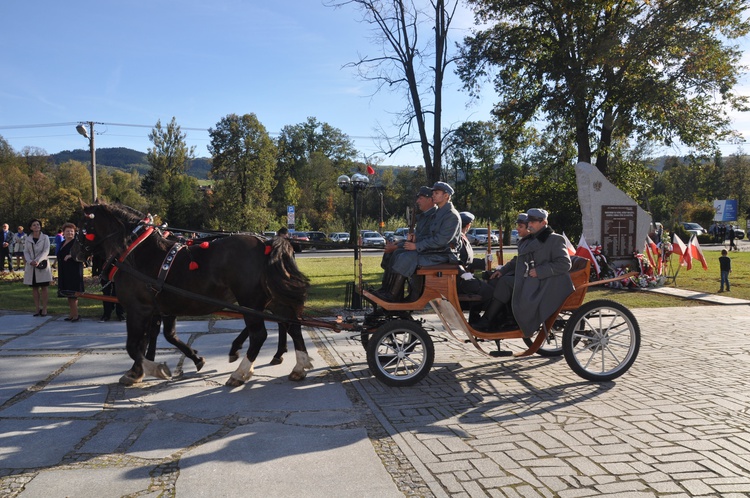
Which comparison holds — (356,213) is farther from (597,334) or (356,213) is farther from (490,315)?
(597,334)

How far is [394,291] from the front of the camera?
5844 mm

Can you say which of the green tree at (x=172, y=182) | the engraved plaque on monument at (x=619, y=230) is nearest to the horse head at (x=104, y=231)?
the engraved plaque on monument at (x=619, y=230)

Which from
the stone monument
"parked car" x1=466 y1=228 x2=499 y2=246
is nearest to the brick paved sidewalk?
the stone monument

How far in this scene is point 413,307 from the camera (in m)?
5.76

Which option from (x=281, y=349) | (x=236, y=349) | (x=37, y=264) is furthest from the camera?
(x=37, y=264)

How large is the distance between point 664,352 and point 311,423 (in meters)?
5.14

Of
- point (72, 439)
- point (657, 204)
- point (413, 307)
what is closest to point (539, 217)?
point (413, 307)

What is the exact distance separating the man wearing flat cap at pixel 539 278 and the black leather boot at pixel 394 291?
1.22 meters

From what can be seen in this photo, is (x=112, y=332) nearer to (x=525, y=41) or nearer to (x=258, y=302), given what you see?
(x=258, y=302)

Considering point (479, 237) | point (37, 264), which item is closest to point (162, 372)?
point (37, 264)

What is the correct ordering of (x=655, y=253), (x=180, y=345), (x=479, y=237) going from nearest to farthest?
1. (x=180, y=345)
2. (x=655, y=253)
3. (x=479, y=237)

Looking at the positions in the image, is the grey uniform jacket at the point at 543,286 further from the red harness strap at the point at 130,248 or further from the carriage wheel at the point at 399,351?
the red harness strap at the point at 130,248

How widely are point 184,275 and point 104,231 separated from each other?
40.5 inches

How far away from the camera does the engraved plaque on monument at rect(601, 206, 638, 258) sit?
54.0 ft
